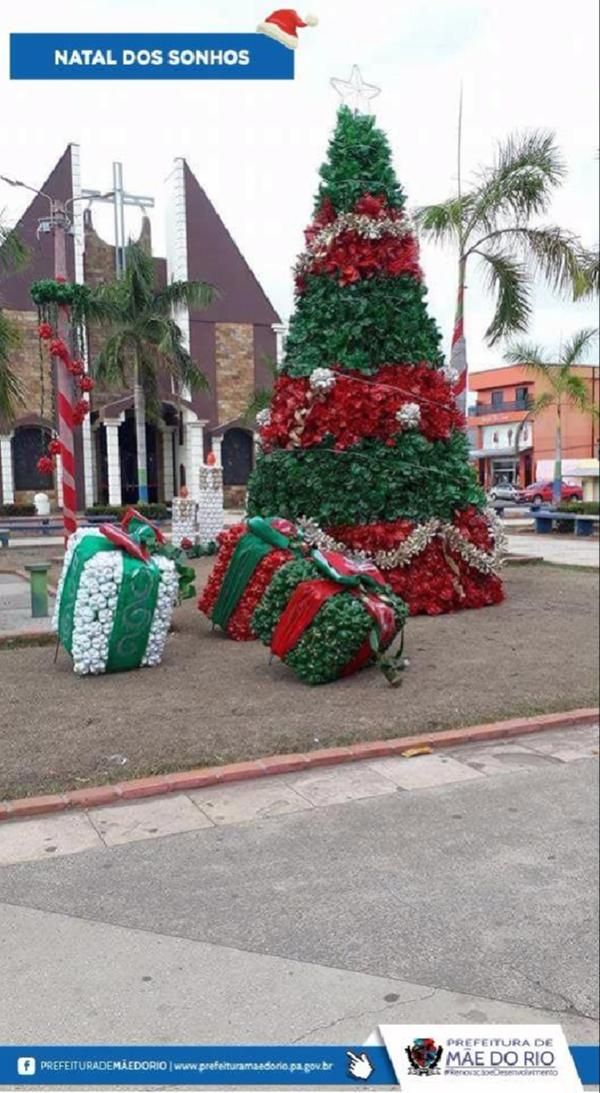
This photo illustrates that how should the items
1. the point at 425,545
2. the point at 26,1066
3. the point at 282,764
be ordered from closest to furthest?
the point at 26,1066 < the point at 282,764 < the point at 425,545

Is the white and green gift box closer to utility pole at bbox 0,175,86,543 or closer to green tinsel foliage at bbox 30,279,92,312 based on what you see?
utility pole at bbox 0,175,86,543

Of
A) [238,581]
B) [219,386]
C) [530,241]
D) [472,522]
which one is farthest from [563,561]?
[219,386]

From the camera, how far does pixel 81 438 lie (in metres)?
1.32

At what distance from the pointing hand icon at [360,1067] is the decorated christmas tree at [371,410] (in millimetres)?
7796

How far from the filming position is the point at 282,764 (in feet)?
14.1

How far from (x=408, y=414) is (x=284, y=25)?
8.33 meters

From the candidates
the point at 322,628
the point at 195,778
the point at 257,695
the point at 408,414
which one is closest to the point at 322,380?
the point at 408,414

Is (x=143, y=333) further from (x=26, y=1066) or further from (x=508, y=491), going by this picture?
(x=508, y=491)

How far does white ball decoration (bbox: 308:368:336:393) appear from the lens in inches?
357

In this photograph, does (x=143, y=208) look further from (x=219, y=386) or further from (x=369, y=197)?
(x=369, y=197)

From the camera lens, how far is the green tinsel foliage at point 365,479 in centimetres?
939

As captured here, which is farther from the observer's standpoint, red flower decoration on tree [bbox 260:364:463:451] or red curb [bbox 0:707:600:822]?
red flower decoration on tree [bbox 260:364:463:451]

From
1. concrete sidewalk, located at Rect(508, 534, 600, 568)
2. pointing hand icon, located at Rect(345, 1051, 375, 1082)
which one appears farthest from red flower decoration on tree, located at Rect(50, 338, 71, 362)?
concrete sidewalk, located at Rect(508, 534, 600, 568)

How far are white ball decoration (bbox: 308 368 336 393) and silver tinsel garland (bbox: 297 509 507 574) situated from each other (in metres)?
1.48
